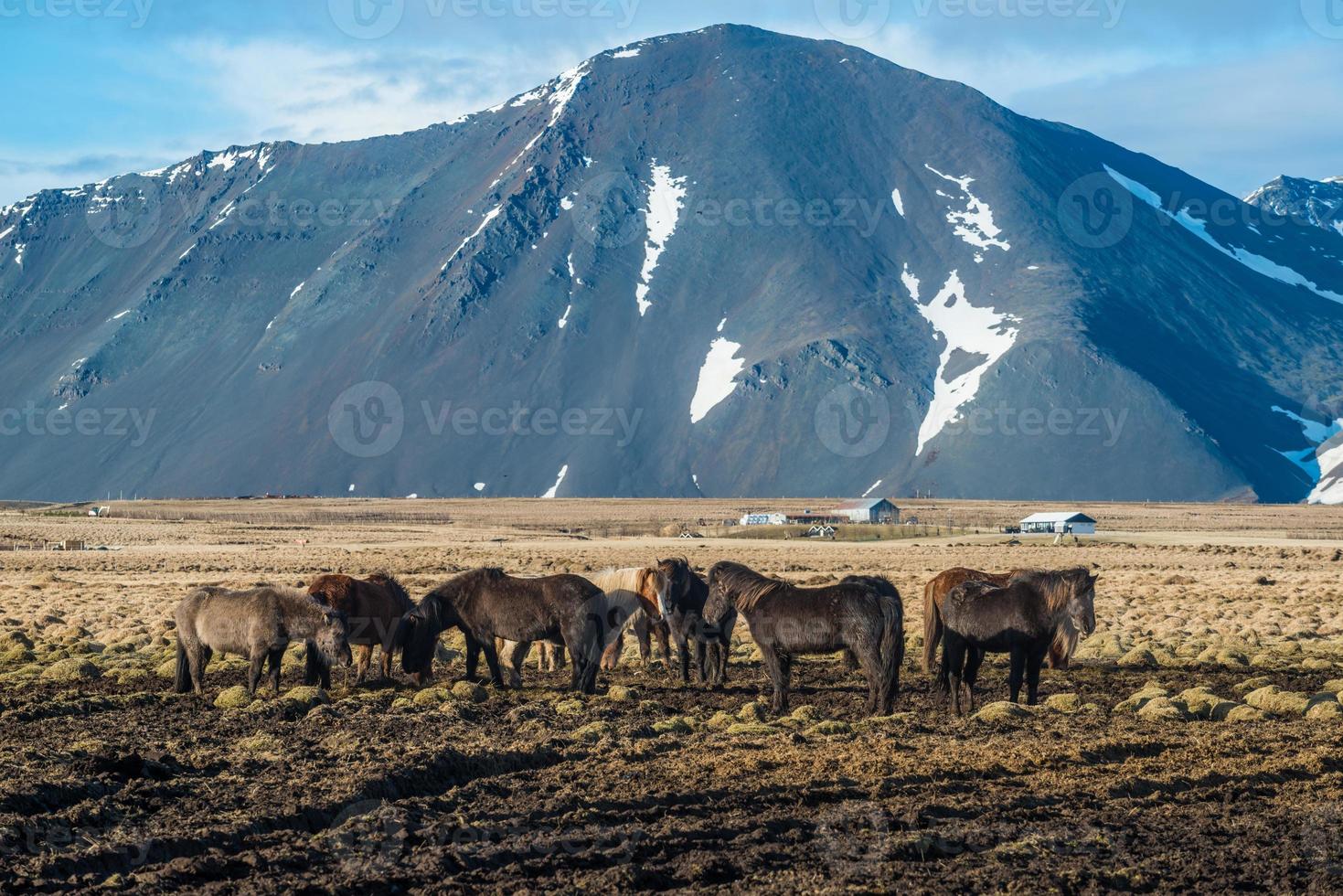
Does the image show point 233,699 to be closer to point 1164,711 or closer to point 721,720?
point 721,720

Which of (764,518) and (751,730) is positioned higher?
(751,730)

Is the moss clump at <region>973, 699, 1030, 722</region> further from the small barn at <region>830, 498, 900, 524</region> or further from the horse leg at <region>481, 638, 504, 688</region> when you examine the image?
the small barn at <region>830, 498, 900, 524</region>

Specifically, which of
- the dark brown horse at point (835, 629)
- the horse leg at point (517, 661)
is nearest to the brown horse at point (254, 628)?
the horse leg at point (517, 661)

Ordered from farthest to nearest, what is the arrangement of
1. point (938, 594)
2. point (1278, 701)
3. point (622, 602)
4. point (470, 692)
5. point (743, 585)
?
point (622, 602) < point (938, 594) < point (743, 585) < point (470, 692) < point (1278, 701)

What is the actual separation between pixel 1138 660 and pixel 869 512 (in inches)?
4285

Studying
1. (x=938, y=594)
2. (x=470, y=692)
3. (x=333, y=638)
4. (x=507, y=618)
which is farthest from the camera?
(x=938, y=594)

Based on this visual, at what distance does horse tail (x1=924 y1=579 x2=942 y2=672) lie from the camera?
830 inches

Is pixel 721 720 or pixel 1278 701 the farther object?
pixel 1278 701

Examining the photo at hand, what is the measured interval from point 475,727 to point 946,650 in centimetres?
661

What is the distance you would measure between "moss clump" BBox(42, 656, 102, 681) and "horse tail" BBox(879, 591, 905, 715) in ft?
40.4

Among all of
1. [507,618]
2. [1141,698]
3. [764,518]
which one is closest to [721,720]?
A: [507,618]

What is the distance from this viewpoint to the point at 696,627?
70.2 ft

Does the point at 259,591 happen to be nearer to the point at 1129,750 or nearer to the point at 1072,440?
the point at 1129,750

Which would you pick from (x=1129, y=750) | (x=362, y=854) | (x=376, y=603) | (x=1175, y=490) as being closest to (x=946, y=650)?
(x=1129, y=750)
